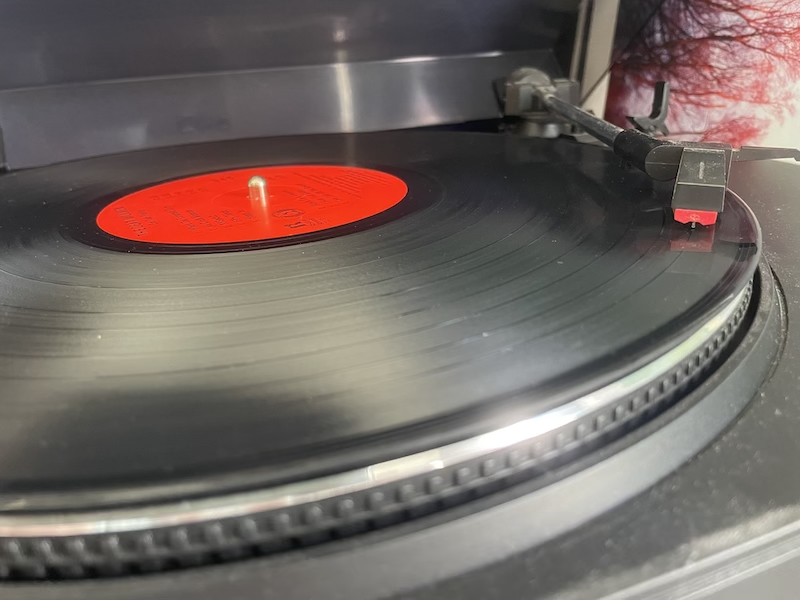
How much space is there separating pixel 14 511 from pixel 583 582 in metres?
0.26

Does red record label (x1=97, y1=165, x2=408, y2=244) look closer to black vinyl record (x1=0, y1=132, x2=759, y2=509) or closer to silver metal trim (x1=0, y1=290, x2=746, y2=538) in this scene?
black vinyl record (x1=0, y1=132, x2=759, y2=509)

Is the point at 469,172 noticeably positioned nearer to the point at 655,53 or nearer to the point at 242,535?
the point at 242,535

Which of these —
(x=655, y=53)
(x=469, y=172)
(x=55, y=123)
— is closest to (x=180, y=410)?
(x=469, y=172)

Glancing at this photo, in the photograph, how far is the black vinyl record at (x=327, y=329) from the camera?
0.31 m

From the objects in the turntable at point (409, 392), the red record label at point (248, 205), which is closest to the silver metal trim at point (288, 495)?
the turntable at point (409, 392)

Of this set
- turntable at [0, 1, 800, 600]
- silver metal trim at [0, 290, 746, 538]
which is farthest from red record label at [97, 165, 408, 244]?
silver metal trim at [0, 290, 746, 538]

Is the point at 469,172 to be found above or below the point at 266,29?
below

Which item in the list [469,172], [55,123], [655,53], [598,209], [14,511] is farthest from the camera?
[655,53]

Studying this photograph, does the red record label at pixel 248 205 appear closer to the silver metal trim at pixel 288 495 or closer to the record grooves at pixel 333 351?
the record grooves at pixel 333 351

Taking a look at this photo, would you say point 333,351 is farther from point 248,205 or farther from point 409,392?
point 248,205

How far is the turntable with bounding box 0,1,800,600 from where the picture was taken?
304 millimetres

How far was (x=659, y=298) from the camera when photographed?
16.6 inches

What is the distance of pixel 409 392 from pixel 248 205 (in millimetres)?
427

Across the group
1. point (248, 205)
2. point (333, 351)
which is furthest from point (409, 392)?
point (248, 205)
